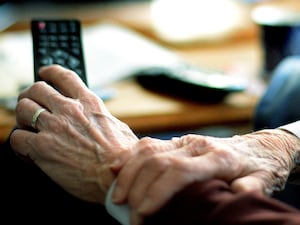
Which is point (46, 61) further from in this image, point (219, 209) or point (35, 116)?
point (219, 209)

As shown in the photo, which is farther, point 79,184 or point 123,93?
point 123,93

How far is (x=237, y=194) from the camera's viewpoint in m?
0.61

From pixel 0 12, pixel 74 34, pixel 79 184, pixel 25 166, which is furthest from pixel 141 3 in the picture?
pixel 79 184

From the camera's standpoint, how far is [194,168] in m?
0.63

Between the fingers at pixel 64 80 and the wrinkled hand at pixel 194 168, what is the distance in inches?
5.8

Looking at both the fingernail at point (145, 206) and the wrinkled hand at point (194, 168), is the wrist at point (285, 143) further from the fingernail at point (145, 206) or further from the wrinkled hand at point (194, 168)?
the fingernail at point (145, 206)

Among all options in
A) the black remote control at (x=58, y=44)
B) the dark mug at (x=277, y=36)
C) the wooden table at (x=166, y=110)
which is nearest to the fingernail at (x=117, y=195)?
the black remote control at (x=58, y=44)

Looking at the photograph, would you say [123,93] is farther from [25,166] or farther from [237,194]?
[237,194]

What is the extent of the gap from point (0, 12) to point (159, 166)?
34.8 inches

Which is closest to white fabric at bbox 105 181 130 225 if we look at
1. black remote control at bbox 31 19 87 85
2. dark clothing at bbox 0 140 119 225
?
dark clothing at bbox 0 140 119 225

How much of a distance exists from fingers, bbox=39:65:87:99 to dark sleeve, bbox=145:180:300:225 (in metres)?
0.24

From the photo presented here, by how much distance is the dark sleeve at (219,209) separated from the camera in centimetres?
58

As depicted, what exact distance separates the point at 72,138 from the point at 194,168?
0.17 meters

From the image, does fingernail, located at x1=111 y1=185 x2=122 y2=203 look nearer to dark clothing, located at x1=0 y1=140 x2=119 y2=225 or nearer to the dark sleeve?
the dark sleeve
